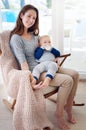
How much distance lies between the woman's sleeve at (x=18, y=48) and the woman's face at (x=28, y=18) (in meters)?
0.16

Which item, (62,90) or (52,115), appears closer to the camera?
(62,90)

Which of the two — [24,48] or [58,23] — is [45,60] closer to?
[24,48]

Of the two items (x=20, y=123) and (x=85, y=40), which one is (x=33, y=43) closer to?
(x=20, y=123)

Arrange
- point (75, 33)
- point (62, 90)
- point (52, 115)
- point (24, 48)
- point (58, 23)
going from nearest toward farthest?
point (62, 90) → point (24, 48) → point (52, 115) → point (58, 23) → point (75, 33)

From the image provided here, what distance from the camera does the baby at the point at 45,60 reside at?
188 cm

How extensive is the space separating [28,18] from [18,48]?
1.00 feet

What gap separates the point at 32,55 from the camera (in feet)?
6.81

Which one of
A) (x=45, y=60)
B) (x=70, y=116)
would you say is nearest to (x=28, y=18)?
(x=45, y=60)

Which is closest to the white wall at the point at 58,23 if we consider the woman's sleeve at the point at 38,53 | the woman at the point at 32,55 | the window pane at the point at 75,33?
the window pane at the point at 75,33

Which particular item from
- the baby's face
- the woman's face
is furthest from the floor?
the woman's face

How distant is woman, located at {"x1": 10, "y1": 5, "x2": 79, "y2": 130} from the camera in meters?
1.92

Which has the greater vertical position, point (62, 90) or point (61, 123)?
point (62, 90)

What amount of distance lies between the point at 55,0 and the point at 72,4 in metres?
0.26

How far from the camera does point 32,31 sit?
2.18 meters
